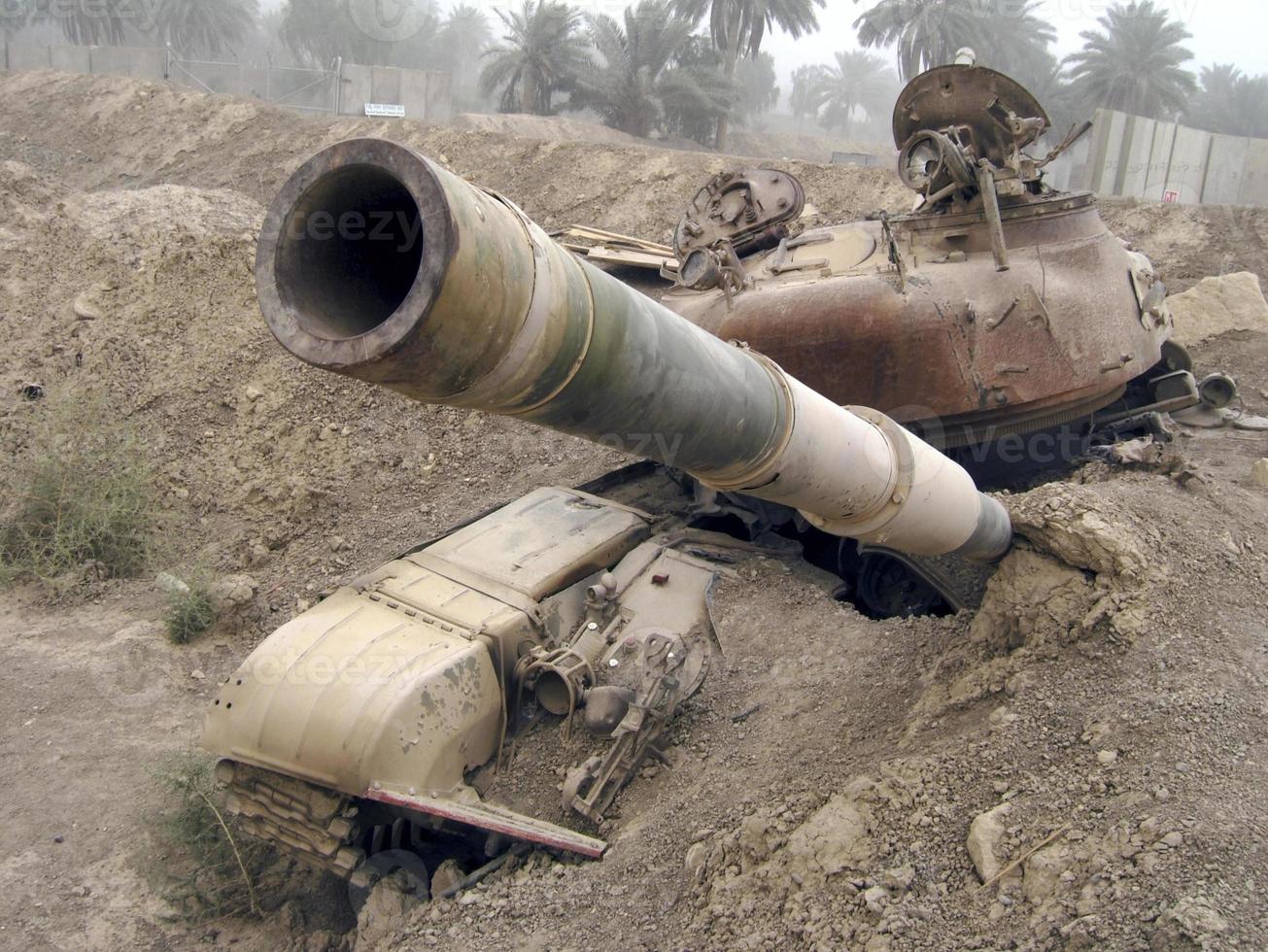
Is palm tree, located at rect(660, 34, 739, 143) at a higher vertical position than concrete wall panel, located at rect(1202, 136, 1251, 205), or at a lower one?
higher

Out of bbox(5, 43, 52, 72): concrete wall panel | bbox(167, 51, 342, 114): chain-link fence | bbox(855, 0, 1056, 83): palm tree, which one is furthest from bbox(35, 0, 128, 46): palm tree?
bbox(855, 0, 1056, 83): palm tree

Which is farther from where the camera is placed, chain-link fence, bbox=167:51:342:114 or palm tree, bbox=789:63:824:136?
palm tree, bbox=789:63:824:136

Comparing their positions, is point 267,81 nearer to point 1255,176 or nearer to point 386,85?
point 386,85

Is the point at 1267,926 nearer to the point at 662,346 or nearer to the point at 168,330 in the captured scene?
the point at 662,346

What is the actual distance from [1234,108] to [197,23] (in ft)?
127

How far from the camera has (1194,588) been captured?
16.9ft

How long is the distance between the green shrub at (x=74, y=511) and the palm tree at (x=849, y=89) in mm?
65545

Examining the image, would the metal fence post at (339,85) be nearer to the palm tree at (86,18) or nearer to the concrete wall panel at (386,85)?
the concrete wall panel at (386,85)

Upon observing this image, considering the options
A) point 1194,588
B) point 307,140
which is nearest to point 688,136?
point 307,140

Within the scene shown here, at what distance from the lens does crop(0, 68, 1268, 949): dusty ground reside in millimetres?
3811

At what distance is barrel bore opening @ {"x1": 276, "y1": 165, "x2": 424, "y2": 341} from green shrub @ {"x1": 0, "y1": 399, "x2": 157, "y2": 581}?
22.5 ft

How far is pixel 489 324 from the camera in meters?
2.75

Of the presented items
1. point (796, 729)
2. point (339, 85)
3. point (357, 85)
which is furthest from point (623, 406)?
point (357, 85)
